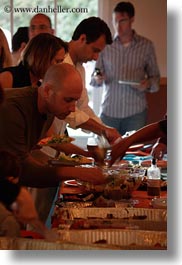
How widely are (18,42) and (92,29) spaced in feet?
0.64

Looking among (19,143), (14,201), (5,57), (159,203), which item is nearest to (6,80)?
(5,57)

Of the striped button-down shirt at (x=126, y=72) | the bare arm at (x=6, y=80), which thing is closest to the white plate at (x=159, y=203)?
the striped button-down shirt at (x=126, y=72)

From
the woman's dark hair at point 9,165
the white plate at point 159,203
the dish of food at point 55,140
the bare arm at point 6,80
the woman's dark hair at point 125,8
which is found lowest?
the white plate at point 159,203

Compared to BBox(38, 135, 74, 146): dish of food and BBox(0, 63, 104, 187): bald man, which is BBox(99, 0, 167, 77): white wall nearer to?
BBox(0, 63, 104, 187): bald man

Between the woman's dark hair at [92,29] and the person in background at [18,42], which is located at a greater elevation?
the woman's dark hair at [92,29]

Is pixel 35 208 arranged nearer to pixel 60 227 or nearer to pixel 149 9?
pixel 60 227

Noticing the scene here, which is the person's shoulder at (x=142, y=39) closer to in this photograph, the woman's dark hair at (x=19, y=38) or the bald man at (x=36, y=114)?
the bald man at (x=36, y=114)

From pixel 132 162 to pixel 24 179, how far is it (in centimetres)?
32

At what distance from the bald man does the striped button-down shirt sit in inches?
3.5

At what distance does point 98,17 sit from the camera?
7.72 ft

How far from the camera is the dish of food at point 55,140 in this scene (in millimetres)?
2353

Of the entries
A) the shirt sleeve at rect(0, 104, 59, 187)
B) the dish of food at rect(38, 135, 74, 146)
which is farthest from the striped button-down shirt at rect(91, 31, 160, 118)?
the shirt sleeve at rect(0, 104, 59, 187)

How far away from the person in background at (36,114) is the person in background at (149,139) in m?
0.16

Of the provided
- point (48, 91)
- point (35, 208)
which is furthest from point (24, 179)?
point (48, 91)
